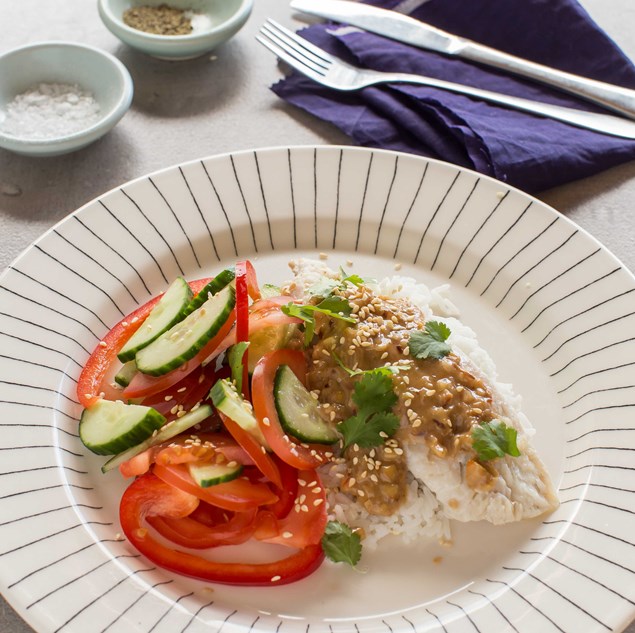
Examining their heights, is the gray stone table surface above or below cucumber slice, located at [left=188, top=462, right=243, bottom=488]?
below

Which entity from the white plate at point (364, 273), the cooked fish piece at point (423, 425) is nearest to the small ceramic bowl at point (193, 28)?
the white plate at point (364, 273)

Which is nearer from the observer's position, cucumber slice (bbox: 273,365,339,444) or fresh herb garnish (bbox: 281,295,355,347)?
cucumber slice (bbox: 273,365,339,444)

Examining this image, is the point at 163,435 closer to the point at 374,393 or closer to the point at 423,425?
the point at 374,393

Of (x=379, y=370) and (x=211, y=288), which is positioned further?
(x=211, y=288)

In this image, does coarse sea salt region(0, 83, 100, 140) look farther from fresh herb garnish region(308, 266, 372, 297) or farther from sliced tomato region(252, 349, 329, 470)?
sliced tomato region(252, 349, 329, 470)

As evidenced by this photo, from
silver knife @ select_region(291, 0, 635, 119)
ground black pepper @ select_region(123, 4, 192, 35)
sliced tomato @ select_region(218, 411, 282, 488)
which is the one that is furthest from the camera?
ground black pepper @ select_region(123, 4, 192, 35)

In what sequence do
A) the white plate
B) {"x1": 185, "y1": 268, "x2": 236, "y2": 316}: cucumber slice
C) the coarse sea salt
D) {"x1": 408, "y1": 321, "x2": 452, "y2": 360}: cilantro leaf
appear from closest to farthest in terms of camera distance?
the white plate → {"x1": 408, "y1": 321, "x2": 452, "y2": 360}: cilantro leaf → {"x1": 185, "y1": 268, "x2": 236, "y2": 316}: cucumber slice → the coarse sea salt

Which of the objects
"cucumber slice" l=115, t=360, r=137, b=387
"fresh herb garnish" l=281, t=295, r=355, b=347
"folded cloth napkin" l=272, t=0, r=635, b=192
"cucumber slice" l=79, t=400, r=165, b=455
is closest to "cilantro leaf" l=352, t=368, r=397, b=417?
"fresh herb garnish" l=281, t=295, r=355, b=347

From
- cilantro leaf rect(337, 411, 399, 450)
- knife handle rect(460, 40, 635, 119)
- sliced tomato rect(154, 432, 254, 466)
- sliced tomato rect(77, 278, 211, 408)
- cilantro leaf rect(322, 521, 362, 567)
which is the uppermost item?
knife handle rect(460, 40, 635, 119)

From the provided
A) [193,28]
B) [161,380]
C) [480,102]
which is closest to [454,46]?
[480,102]
